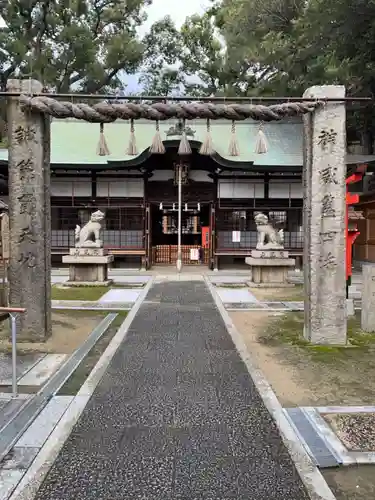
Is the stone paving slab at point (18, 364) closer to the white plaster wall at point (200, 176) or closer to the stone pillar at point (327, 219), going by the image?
the stone pillar at point (327, 219)

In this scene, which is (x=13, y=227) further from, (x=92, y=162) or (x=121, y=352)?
(x=92, y=162)

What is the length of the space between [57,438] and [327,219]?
15.9 feet

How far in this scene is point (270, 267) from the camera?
13.5m

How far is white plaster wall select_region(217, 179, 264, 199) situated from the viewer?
721 inches

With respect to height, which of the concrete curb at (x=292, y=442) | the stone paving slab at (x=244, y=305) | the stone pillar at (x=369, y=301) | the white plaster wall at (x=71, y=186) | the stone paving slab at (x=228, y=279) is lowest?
the concrete curb at (x=292, y=442)

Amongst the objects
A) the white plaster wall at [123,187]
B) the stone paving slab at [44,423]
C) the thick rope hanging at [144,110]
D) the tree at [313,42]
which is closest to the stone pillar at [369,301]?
the thick rope hanging at [144,110]

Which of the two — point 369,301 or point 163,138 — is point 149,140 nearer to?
point 163,138

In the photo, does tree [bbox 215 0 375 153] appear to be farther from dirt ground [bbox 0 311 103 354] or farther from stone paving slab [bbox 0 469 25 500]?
stone paving slab [bbox 0 469 25 500]

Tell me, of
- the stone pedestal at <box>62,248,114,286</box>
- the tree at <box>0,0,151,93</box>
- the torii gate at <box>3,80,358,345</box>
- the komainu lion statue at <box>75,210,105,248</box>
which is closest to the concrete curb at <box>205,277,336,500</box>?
the torii gate at <box>3,80,358,345</box>

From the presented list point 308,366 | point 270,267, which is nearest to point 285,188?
point 270,267

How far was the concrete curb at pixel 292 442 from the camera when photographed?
2.70 metres

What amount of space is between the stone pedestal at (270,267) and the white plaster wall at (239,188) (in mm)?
5307

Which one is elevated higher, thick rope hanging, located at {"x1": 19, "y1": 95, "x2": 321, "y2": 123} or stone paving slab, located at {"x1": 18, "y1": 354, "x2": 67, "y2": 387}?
thick rope hanging, located at {"x1": 19, "y1": 95, "x2": 321, "y2": 123}

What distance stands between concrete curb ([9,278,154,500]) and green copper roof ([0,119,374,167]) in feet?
42.2
